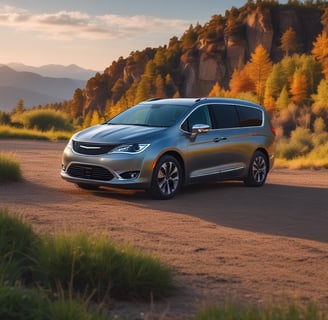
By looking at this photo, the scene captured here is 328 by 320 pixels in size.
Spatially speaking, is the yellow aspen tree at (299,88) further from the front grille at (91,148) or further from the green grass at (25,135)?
the front grille at (91,148)

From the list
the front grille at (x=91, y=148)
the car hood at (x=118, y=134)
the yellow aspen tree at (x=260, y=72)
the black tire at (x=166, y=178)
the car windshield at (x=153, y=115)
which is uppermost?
the yellow aspen tree at (x=260, y=72)

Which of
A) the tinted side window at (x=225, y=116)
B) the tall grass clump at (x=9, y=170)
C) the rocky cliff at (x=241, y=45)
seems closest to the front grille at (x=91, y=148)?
the tall grass clump at (x=9, y=170)

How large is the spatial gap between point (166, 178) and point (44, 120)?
94.9 feet

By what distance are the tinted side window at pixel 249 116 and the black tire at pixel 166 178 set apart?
2.54m

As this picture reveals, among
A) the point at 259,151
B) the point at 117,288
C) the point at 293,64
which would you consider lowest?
the point at 117,288

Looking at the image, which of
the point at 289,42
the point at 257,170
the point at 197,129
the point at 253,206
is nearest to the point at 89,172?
the point at 197,129

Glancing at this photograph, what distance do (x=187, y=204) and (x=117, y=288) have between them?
5414 mm

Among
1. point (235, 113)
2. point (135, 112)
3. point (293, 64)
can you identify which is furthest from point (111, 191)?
point (293, 64)

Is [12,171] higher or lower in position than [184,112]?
lower

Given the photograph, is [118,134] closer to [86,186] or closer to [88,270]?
[86,186]

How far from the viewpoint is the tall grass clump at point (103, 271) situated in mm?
5758

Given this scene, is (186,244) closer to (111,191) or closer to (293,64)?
(111,191)

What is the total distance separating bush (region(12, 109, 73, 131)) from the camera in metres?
39.2

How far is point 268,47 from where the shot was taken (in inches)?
5556
